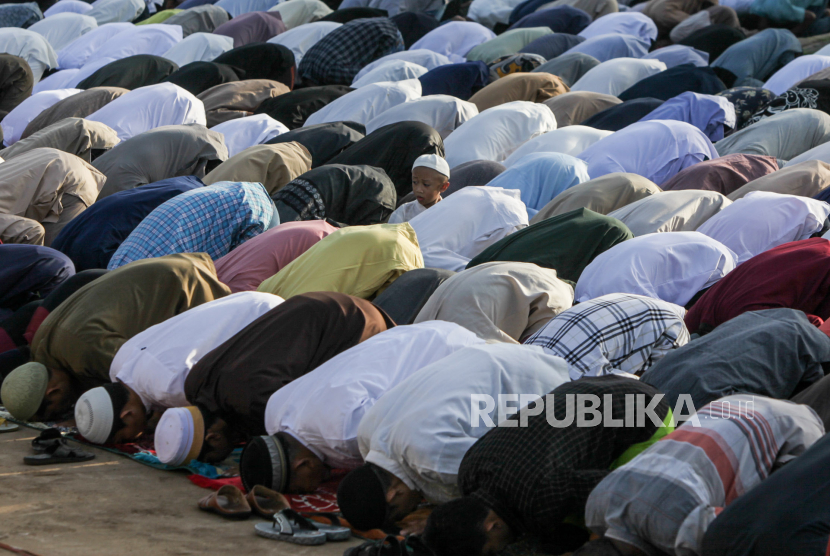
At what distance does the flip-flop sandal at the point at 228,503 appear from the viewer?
2445 mm

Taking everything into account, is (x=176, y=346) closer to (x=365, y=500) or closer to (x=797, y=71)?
(x=365, y=500)

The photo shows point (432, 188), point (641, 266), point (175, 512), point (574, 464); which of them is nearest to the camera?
point (574, 464)

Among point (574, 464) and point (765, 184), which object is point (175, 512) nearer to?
point (574, 464)

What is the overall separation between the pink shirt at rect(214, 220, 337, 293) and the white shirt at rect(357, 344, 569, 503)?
61.6 inches

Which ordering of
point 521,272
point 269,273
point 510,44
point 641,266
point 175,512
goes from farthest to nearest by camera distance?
point 510,44 → point 269,273 → point 641,266 → point 521,272 → point 175,512

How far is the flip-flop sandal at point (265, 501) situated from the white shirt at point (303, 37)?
6.21 m

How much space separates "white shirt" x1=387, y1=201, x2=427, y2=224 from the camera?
468 cm

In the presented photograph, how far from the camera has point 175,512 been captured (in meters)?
2.49

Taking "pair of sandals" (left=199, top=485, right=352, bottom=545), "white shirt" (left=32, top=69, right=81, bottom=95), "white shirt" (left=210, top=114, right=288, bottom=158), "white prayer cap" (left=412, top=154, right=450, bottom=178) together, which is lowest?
"white shirt" (left=32, top=69, right=81, bottom=95)

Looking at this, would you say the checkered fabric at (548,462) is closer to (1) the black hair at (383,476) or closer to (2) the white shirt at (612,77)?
(1) the black hair at (383,476)

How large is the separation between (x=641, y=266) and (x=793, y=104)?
8.07ft

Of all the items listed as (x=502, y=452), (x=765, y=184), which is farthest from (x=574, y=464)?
(x=765, y=184)

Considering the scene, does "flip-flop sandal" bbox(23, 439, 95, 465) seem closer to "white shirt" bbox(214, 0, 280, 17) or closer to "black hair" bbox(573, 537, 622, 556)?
"black hair" bbox(573, 537, 622, 556)

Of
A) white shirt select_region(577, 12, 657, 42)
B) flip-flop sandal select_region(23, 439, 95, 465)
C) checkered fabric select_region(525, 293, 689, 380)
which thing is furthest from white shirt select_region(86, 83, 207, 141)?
checkered fabric select_region(525, 293, 689, 380)
